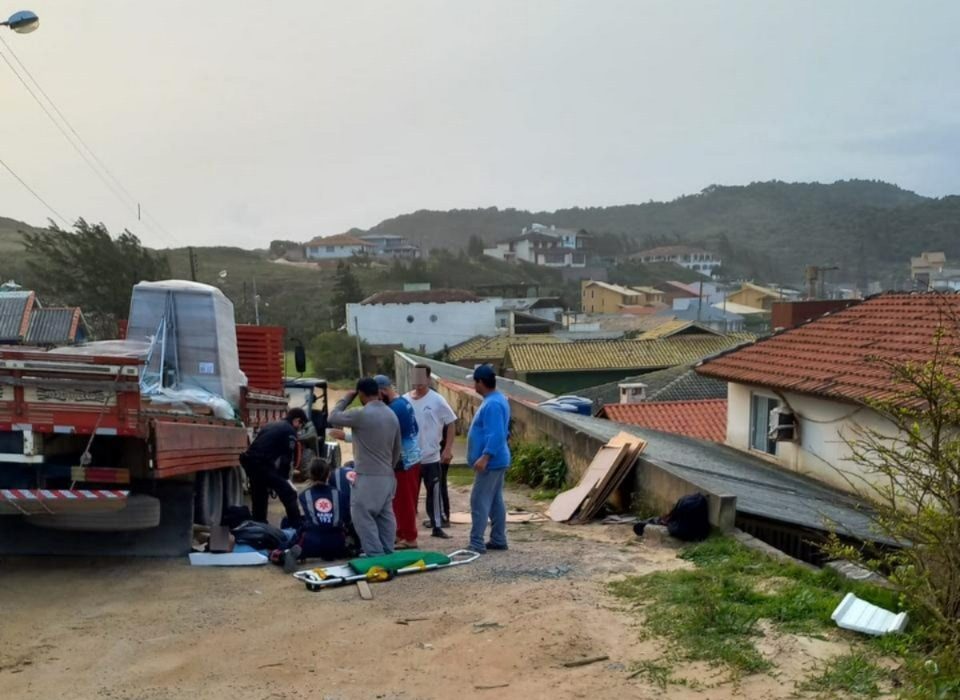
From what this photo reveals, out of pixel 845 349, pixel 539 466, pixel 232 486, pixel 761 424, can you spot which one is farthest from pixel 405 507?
pixel 761 424

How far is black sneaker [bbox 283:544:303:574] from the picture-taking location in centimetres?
710

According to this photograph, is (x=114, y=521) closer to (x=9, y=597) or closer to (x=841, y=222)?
(x=9, y=597)

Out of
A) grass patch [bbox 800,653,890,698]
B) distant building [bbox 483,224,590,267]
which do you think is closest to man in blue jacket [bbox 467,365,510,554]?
grass patch [bbox 800,653,890,698]

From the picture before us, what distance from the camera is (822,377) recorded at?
14.2 m

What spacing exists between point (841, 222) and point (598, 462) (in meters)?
158

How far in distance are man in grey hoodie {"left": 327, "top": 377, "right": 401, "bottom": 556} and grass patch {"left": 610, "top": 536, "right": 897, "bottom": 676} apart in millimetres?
2035

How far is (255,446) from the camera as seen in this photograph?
9.11 metres

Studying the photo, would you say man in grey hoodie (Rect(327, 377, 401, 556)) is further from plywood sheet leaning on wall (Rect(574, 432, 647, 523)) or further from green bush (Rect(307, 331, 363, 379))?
green bush (Rect(307, 331, 363, 379))

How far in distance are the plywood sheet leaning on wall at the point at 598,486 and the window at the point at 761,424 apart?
6.34 meters

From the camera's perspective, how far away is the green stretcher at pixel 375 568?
674cm

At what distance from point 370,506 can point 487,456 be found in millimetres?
1096

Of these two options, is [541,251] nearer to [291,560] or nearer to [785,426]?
[785,426]

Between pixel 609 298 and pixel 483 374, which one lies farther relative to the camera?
pixel 609 298

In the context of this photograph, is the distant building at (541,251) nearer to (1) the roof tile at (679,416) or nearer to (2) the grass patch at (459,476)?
(1) the roof tile at (679,416)
